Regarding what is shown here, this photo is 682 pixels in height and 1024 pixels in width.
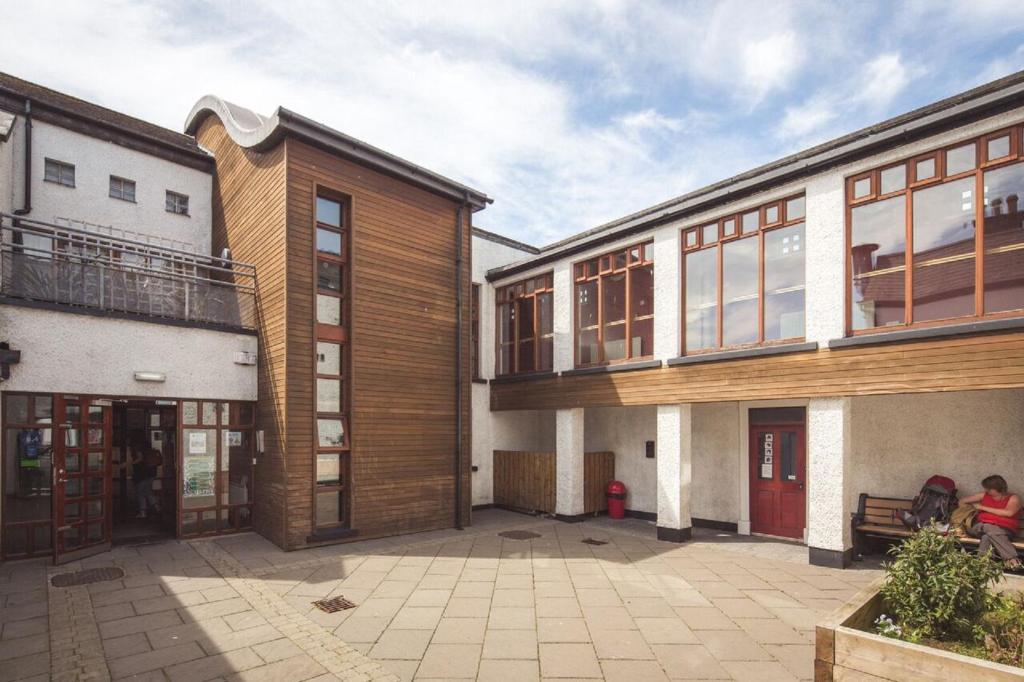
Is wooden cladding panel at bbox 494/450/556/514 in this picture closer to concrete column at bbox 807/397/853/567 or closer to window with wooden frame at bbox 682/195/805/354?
window with wooden frame at bbox 682/195/805/354

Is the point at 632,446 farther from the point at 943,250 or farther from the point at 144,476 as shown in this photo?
the point at 144,476

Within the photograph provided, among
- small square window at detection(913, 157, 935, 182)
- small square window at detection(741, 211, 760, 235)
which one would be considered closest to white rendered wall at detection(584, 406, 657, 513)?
small square window at detection(741, 211, 760, 235)

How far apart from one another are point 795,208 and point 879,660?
6.84 metres

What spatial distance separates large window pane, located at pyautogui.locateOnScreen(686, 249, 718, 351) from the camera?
393 inches

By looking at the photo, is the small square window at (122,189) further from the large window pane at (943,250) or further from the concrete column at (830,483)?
the large window pane at (943,250)

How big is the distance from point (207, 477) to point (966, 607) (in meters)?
10.4

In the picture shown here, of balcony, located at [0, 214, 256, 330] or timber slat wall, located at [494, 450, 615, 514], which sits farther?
timber slat wall, located at [494, 450, 615, 514]

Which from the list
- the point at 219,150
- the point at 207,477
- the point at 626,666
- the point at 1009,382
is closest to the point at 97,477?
the point at 207,477

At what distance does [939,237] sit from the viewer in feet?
24.8

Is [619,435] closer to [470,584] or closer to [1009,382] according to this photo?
[470,584]

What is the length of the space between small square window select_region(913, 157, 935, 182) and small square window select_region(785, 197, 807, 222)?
1.50 metres

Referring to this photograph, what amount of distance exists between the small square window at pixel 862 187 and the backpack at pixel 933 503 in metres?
4.33

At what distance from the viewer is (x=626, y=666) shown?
5.04 m

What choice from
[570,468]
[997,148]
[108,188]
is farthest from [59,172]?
[997,148]
